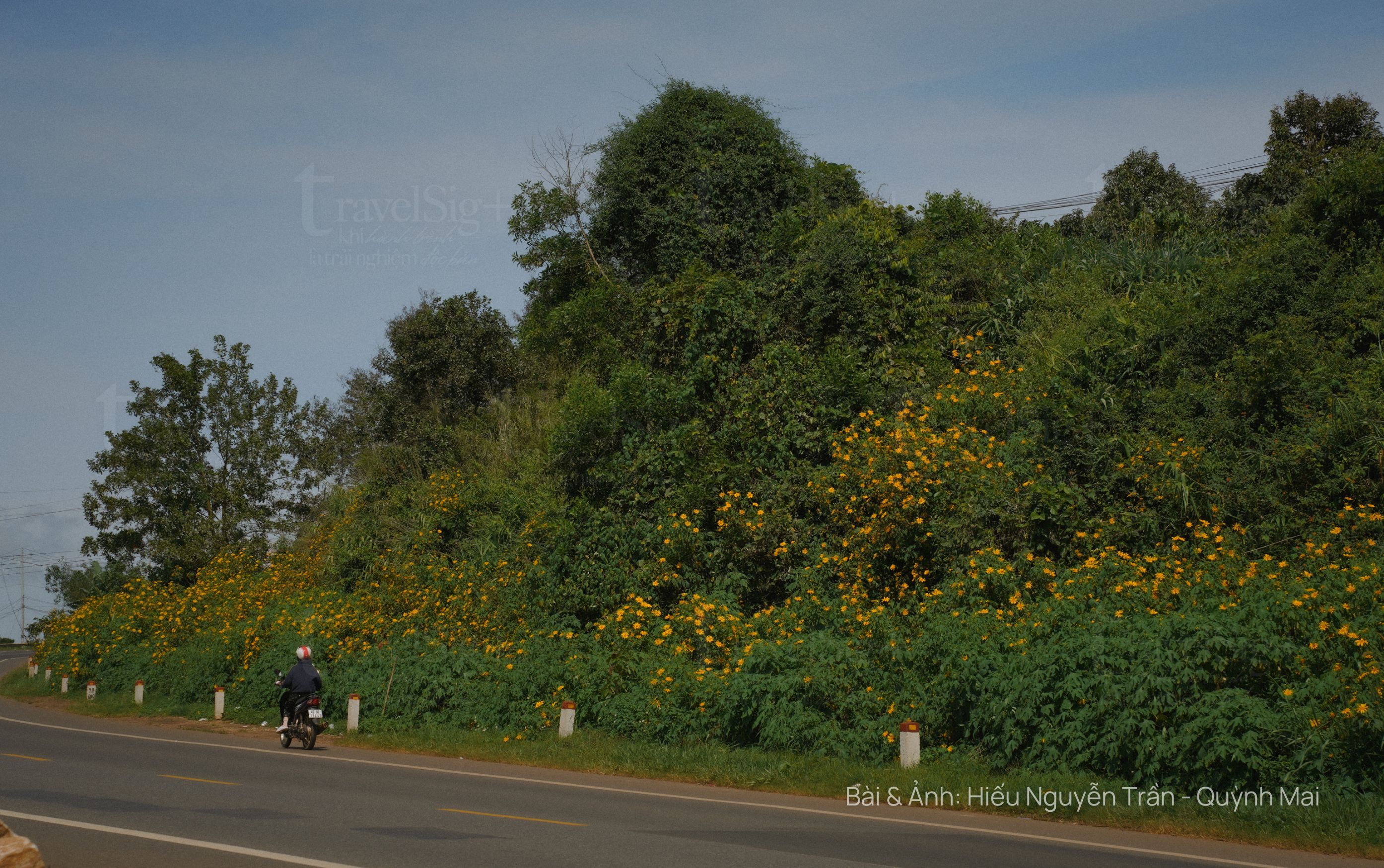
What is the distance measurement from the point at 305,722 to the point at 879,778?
35.2 feet

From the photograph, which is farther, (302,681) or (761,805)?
(302,681)

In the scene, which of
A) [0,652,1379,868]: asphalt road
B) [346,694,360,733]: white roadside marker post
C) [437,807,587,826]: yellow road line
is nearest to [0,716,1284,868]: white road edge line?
[0,652,1379,868]: asphalt road

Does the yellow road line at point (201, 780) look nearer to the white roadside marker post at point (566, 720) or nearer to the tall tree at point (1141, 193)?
the white roadside marker post at point (566, 720)

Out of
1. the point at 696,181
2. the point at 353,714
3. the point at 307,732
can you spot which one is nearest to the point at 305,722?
the point at 307,732

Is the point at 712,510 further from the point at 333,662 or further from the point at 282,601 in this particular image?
the point at 282,601

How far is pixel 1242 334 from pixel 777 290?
9621 mm

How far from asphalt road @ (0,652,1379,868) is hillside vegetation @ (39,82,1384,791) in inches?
79.9

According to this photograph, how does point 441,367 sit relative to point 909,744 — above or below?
above

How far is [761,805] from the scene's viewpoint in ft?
38.7

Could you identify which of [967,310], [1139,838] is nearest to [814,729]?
[1139,838]

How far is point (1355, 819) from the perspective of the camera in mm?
9117

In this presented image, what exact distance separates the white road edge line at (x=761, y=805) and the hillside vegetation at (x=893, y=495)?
6.04ft

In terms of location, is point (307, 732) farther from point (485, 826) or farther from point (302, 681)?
point (485, 826)

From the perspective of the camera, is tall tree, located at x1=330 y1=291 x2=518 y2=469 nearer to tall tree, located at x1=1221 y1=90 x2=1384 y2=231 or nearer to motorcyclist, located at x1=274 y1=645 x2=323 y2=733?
motorcyclist, located at x1=274 y1=645 x2=323 y2=733
